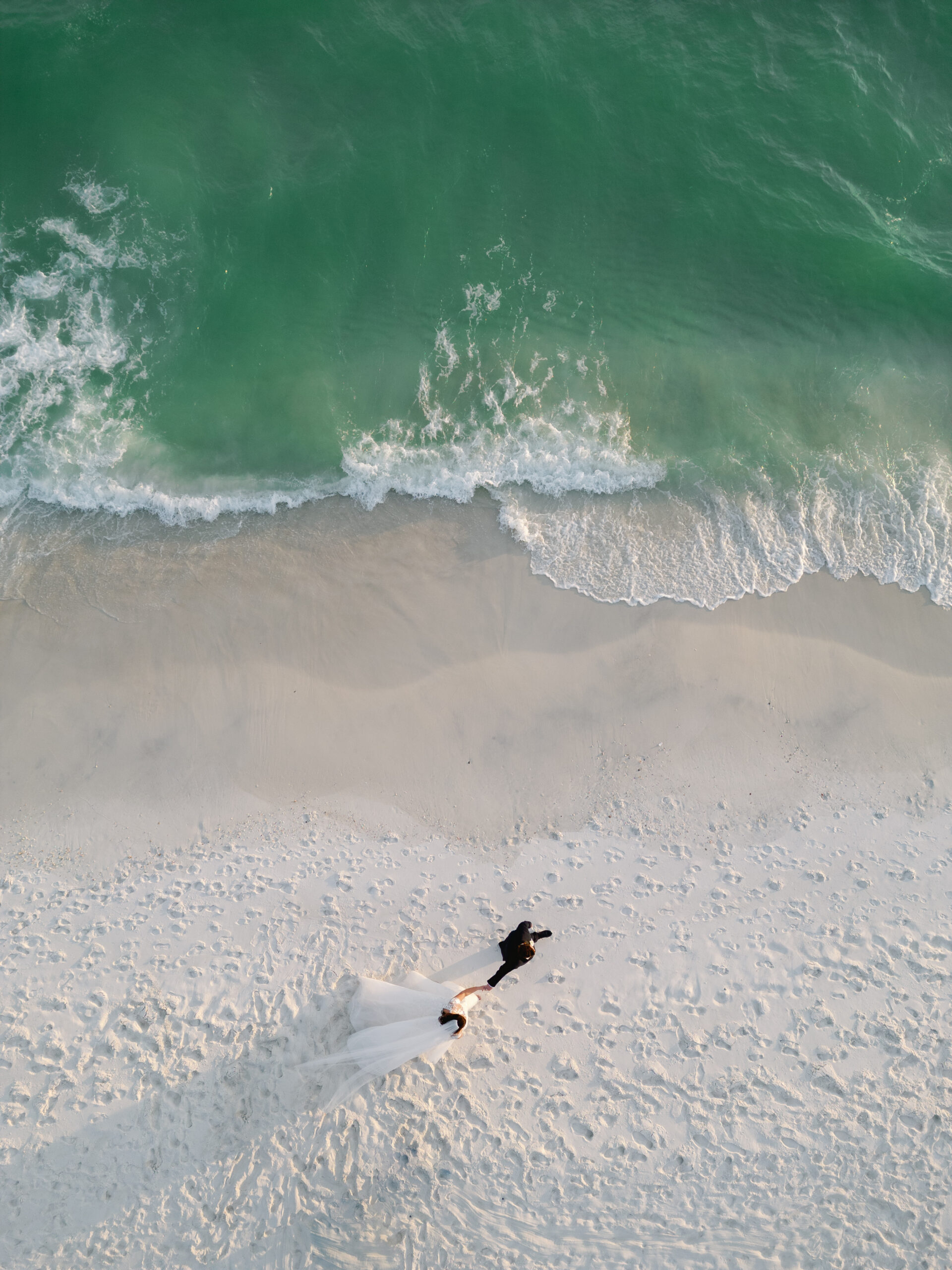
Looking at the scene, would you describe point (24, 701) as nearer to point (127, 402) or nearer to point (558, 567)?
point (127, 402)

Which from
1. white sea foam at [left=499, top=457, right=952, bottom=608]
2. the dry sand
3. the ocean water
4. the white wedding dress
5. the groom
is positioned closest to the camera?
the dry sand

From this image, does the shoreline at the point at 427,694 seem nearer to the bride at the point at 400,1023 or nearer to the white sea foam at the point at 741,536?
the white sea foam at the point at 741,536

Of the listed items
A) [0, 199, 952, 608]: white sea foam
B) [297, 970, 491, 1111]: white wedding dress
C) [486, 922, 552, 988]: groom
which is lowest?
[297, 970, 491, 1111]: white wedding dress

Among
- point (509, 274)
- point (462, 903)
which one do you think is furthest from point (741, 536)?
point (462, 903)

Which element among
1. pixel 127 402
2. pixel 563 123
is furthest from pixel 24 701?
pixel 563 123

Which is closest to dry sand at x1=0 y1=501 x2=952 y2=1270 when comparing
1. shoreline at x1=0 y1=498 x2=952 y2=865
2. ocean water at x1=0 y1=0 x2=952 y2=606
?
shoreline at x1=0 y1=498 x2=952 y2=865

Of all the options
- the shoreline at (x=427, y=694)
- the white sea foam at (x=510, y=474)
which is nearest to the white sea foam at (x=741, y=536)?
the white sea foam at (x=510, y=474)

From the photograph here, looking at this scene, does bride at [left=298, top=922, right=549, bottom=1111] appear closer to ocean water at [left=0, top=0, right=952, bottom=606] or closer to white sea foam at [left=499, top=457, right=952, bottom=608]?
white sea foam at [left=499, top=457, right=952, bottom=608]
